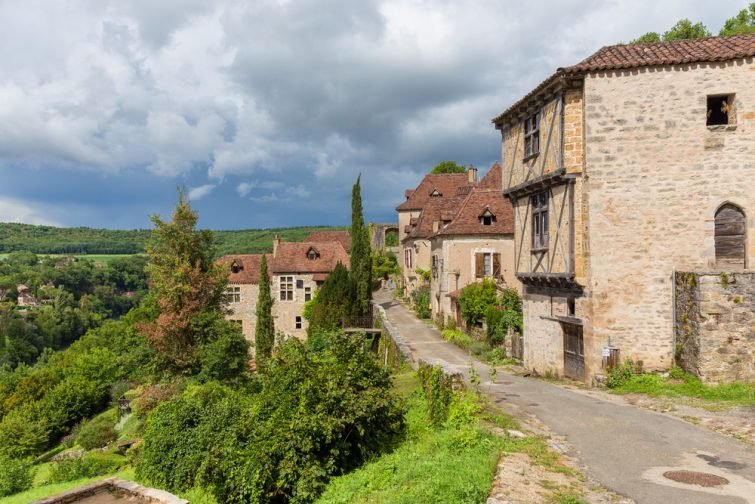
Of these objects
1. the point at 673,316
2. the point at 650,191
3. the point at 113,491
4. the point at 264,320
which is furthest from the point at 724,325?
the point at 264,320

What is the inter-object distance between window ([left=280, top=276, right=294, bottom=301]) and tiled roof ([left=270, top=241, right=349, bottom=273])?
0.69m

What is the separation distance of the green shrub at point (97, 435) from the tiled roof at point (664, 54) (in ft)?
88.1

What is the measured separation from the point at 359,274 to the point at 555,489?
97.6ft

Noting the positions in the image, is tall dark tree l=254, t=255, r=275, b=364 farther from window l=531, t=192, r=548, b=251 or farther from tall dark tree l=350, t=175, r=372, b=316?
window l=531, t=192, r=548, b=251

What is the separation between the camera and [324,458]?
1042cm

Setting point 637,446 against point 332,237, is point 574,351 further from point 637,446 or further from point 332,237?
point 332,237

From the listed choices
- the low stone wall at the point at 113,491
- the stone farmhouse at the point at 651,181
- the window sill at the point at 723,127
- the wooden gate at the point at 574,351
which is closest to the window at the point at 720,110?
the stone farmhouse at the point at 651,181

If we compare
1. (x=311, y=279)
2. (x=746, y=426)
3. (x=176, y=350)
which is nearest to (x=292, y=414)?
(x=746, y=426)

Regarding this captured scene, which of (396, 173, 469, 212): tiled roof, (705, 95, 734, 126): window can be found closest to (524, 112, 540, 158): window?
(705, 95, 734, 126): window

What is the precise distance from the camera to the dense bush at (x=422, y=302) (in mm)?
35156

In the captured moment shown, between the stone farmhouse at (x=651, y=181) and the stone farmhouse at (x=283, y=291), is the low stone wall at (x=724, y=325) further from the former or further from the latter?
the stone farmhouse at (x=283, y=291)

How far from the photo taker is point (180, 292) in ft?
84.4

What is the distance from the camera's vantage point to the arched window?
46.6ft

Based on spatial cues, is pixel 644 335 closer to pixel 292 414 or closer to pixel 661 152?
pixel 661 152
